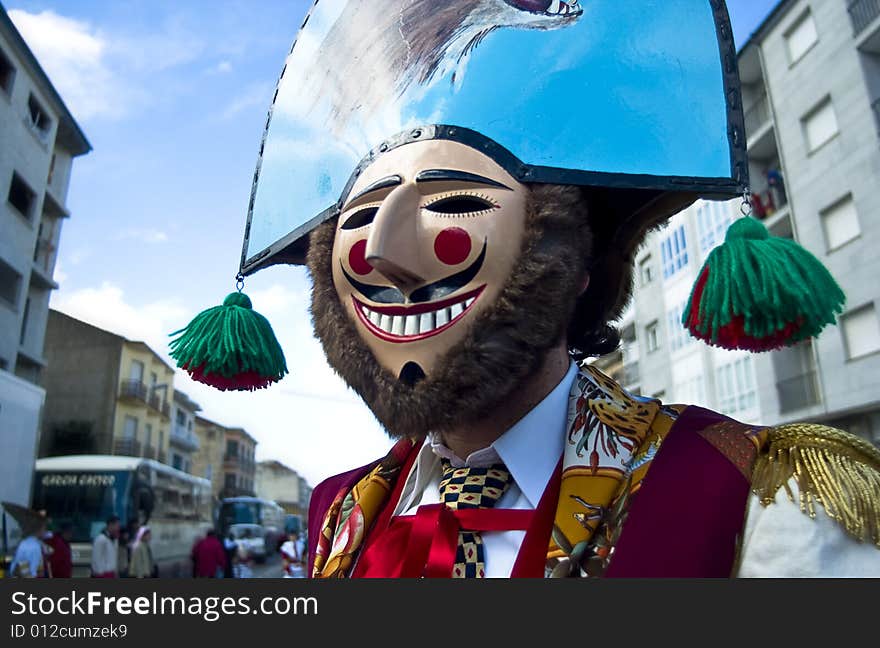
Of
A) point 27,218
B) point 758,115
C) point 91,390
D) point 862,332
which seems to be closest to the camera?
point 862,332

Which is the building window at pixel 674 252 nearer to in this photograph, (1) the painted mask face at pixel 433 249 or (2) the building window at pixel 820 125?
(2) the building window at pixel 820 125

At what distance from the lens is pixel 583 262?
1.41 meters

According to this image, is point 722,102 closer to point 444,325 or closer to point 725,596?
point 444,325

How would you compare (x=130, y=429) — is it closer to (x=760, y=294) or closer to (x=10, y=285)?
(x=10, y=285)

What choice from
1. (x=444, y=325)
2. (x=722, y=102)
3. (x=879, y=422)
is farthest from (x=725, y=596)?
(x=879, y=422)

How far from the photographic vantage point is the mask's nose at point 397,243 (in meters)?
1.32

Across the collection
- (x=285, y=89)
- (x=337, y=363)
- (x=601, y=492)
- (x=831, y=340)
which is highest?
(x=831, y=340)

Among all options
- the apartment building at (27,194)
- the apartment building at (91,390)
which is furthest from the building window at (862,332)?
the apartment building at (91,390)

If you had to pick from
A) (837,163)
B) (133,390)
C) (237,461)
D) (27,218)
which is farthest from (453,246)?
(237,461)

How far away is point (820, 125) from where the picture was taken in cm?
1384

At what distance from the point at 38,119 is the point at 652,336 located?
58.4ft

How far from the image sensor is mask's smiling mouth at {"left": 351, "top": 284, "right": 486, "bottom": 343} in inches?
51.8

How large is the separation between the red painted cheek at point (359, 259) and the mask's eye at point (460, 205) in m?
0.17

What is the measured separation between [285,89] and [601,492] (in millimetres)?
1415
